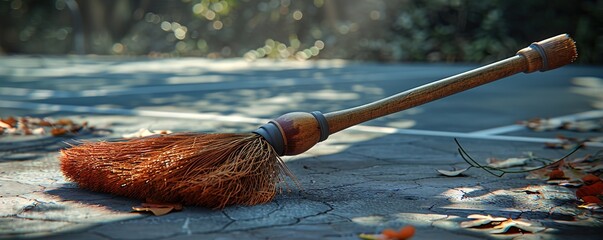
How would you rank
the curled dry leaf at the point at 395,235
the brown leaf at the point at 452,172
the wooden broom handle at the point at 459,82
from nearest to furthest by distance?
the curled dry leaf at the point at 395,235
the wooden broom handle at the point at 459,82
the brown leaf at the point at 452,172

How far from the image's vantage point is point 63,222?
2340 mm

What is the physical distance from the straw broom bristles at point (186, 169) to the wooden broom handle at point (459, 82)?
350 mm

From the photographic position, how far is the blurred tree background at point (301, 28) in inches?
502

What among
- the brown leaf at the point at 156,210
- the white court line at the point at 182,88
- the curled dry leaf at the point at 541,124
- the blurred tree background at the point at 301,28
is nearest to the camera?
the brown leaf at the point at 156,210

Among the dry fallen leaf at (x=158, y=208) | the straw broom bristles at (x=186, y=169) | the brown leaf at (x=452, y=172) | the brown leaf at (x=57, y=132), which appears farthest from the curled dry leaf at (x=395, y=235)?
the brown leaf at (x=57, y=132)

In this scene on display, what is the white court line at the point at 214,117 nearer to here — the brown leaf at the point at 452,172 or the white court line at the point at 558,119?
the white court line at the point at 558,119

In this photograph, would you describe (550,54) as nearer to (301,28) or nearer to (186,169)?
(186,169)

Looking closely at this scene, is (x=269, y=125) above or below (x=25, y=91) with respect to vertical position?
above

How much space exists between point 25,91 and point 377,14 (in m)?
8.09

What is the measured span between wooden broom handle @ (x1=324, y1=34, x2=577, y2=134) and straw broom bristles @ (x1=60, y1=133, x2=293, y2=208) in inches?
13.8

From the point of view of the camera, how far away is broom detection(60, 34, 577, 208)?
252 centimetres

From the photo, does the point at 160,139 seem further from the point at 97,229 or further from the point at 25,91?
the point at 25,91

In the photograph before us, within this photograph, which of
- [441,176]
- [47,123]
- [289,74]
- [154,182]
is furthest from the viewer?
[289,74]

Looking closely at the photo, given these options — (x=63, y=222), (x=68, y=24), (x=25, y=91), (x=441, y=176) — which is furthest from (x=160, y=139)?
(x=68, y=24)
